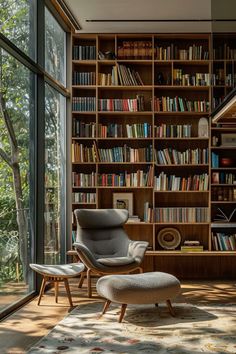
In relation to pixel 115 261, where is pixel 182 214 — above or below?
above

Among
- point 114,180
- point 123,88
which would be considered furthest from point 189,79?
point 114,180

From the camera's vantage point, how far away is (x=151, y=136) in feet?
24.6

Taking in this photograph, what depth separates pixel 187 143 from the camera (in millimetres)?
7707

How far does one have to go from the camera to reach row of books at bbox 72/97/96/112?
7598 mm

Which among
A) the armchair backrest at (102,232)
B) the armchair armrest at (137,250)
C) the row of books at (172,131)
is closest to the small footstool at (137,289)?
the armchair armrest at (137,250)

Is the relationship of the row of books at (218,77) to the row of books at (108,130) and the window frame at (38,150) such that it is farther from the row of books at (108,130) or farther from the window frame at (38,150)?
the window frame at (38,150)

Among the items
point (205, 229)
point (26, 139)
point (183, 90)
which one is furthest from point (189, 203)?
point (26, 139)

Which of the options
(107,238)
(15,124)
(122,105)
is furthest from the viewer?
(122,105)

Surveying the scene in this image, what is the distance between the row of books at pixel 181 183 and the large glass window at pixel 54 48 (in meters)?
2.02

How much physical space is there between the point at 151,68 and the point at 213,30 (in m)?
1.07

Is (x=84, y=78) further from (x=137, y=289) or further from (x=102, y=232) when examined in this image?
(x=137, y=289)

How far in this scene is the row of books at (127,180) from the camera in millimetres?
7504

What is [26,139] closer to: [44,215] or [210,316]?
[44,215]

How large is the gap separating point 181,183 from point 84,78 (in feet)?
6.92
